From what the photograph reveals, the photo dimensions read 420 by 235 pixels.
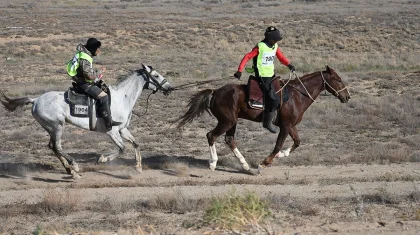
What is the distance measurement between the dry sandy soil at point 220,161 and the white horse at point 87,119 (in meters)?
0.55

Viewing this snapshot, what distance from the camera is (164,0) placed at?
8050 centimetres

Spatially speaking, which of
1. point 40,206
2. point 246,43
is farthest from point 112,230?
point 246,43

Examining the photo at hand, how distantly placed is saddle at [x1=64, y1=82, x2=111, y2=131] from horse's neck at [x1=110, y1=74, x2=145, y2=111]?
0.48 meters

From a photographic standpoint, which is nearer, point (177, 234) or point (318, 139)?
point (177, 234)

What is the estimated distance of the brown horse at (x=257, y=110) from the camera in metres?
13.2

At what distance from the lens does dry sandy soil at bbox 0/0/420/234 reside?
9.59m

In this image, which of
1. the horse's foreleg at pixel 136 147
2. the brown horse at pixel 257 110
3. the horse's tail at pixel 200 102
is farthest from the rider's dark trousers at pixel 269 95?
the horse's foreleg at pixel 136 147

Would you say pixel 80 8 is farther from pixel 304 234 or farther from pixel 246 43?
pixel 304 234

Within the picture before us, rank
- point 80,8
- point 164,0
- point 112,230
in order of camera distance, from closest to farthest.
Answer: point 112,230, point 80,8, point 164,0

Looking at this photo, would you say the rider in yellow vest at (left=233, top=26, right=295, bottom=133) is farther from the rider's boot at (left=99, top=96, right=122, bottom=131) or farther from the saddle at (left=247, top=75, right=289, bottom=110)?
the rider's boot at (left=99, top=96, right=122, bottom=131)

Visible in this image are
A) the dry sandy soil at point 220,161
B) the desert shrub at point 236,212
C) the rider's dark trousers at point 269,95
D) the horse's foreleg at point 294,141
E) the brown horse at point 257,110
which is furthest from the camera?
the horse's foreleg at point 294,141

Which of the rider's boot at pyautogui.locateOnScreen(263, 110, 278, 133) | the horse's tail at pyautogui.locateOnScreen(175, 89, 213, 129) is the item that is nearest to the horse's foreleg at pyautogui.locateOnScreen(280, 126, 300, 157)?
the rider's boot at pyautogui.locateOnScreen(263, 110, 278, 133)

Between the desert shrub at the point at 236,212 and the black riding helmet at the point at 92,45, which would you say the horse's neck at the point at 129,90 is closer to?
the black riding helmet at the point at 92,45

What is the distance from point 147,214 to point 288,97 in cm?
451
